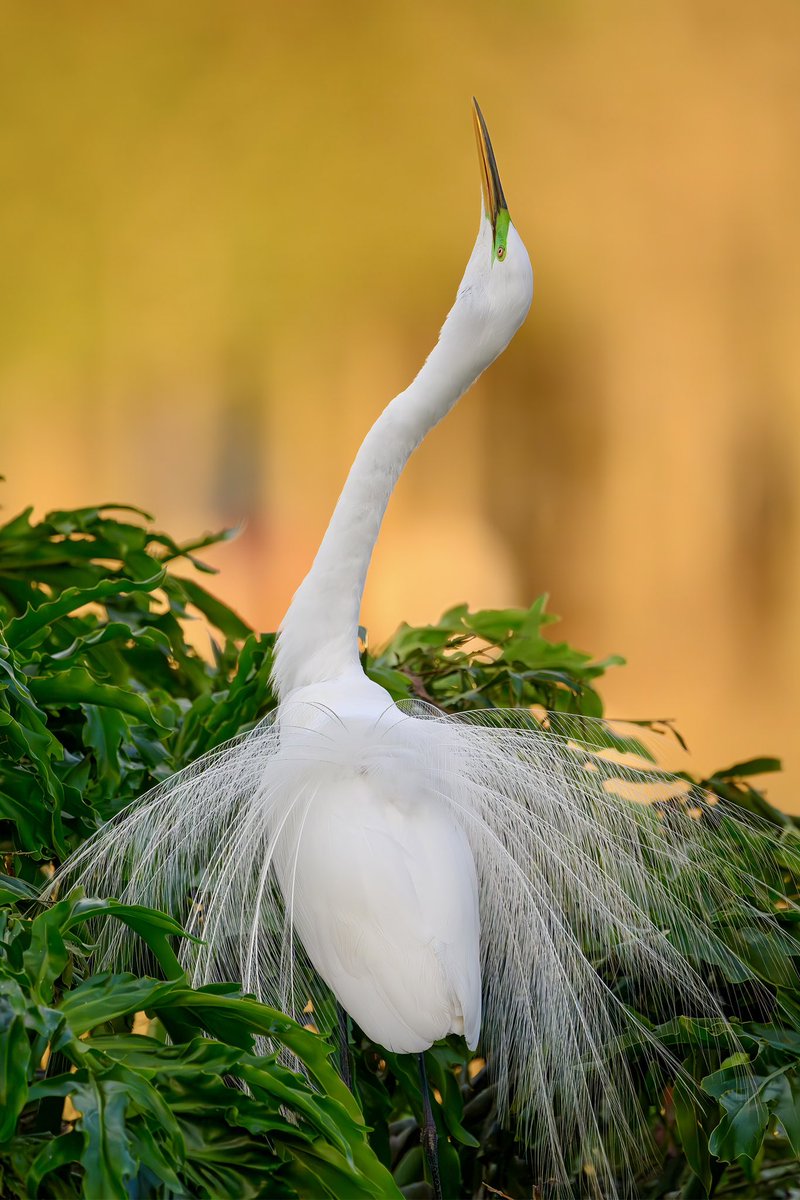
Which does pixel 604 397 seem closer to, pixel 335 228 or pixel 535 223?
pixel 535 223

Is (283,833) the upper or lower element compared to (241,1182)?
upper

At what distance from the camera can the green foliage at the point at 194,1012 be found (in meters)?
0.61

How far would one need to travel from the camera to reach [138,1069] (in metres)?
0.61

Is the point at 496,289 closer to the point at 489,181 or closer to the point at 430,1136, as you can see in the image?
the point at 489,181

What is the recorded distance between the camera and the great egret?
0.82 meters

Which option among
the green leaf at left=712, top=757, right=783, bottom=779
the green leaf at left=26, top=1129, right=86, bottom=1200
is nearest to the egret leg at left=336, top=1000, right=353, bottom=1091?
the green leaf at left=26, top=1129, right=86, bottom=1200

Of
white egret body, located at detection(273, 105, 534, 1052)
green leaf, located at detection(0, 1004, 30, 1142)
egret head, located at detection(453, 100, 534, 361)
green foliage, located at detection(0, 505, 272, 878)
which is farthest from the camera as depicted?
egret head, located at detection(453, 100, 534, 361)

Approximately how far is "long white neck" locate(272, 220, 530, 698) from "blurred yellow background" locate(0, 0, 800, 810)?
48.7 inches

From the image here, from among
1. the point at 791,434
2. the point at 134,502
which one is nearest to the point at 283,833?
the point at 134,502

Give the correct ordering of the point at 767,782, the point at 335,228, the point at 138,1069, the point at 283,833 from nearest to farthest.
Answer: the point at 138,1069 < the point at 283,833 < the point at 767,782 < the point at 335,228

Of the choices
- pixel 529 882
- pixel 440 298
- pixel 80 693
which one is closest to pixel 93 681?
pixel 80 693

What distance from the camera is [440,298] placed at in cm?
237

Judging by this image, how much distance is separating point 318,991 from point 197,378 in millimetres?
1613

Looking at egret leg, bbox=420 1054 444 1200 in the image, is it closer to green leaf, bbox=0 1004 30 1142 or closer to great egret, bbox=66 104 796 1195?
great egret, bbox=66 104 796 1195
